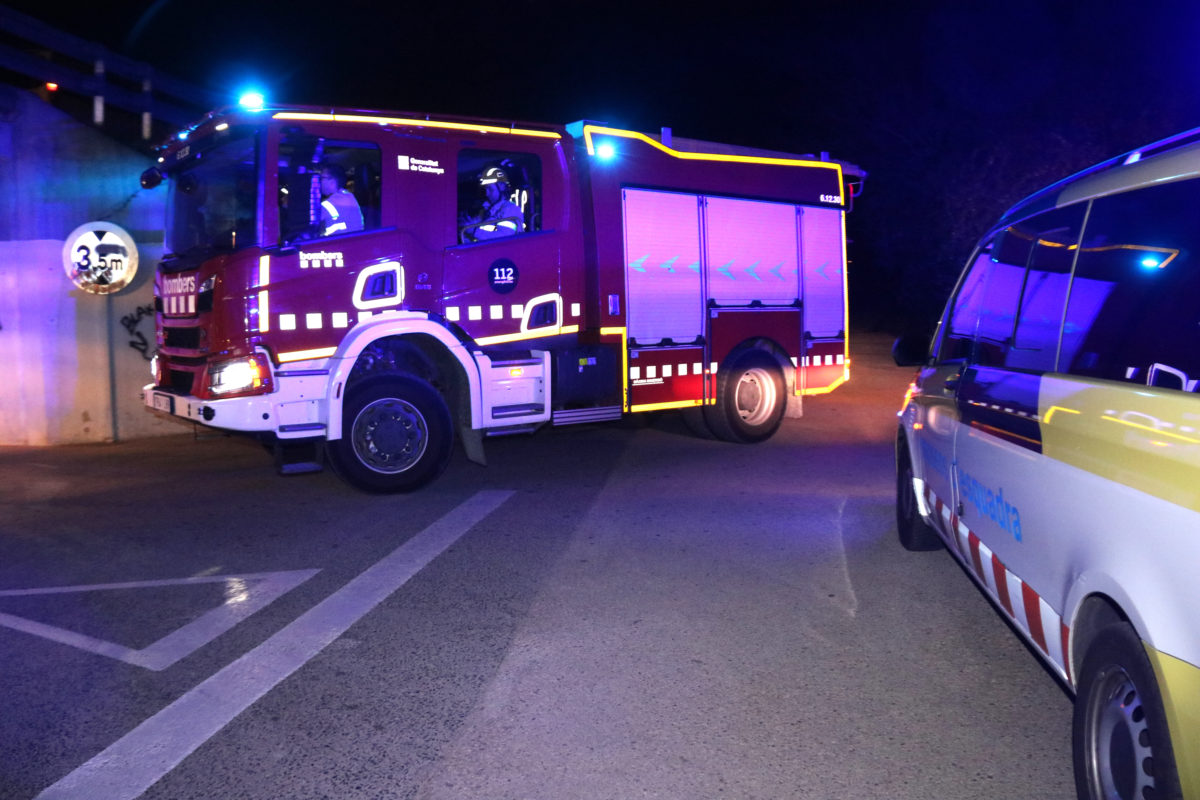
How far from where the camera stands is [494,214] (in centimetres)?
892

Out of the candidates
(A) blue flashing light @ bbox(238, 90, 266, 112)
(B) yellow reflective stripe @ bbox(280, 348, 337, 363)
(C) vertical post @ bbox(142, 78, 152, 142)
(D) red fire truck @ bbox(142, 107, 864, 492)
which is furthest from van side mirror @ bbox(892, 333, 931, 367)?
(C) vertical post @ bbox(142, 78, 152, 142)

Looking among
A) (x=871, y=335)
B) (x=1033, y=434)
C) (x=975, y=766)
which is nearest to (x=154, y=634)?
(x=975, y=766)

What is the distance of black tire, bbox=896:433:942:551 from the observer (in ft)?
19.9

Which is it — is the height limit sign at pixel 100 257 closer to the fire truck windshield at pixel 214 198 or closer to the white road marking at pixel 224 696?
the fire truck windshield at pixel 214 198

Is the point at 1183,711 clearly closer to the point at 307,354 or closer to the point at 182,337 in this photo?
the point at 307,354

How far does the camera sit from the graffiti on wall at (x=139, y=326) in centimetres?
1186

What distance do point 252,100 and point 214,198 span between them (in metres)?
0.88

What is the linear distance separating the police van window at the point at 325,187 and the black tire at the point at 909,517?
4533mm

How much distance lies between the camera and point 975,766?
3.49 metres

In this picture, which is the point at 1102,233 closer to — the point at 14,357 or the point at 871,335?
the point at 14,357

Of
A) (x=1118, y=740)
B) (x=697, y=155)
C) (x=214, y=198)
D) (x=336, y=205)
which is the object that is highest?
(x=697, y=155)

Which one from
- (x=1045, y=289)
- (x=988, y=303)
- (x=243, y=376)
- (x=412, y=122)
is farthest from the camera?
(x=412, y=122)

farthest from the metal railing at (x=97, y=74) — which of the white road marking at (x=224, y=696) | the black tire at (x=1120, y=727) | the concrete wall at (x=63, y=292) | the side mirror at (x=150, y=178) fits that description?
the black tire at (x=1120, y=727)

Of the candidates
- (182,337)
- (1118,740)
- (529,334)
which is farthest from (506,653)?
(182,337)
